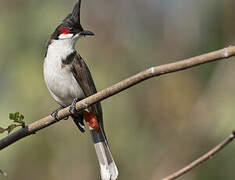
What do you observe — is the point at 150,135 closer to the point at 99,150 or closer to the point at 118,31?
the point at 118,31

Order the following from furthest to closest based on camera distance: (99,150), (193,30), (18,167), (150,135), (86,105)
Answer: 1. (193,30)
2. (150,135)
3. (18,167)
4. (99,150)
5. (86,105)

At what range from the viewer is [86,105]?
268 cm

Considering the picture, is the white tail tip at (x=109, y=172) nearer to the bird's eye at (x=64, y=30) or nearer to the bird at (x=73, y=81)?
the bird at (x=73, y=81)

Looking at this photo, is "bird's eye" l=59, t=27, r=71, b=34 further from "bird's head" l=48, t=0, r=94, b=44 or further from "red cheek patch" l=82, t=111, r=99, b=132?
"red cheek patch" l=82, t=111, r=99, b=132

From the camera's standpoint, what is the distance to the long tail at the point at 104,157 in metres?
3.80

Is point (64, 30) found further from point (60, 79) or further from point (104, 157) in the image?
point (104, 157)

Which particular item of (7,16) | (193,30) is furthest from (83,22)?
(193,30)

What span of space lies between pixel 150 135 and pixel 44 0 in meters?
2.02

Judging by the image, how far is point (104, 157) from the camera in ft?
13.1

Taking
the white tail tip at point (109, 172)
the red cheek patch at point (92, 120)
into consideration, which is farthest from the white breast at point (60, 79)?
the white tail tip at point (109, 172)

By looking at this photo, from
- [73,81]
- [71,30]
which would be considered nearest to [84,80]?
[73,81]


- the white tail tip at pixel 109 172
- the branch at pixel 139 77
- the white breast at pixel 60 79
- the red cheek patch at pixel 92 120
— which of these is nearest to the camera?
the branch at pixel 139 77

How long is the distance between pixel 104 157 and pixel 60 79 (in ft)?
2.51

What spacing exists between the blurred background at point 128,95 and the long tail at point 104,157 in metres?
0.90
